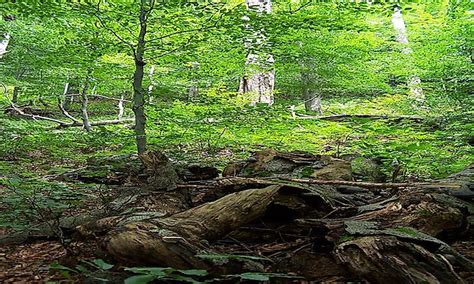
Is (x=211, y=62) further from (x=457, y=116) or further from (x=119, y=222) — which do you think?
(x=119, y=222)

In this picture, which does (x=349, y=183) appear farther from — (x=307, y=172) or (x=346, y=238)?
(x=346, y=238)

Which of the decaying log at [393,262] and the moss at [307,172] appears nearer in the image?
the decaying log at [393,262]

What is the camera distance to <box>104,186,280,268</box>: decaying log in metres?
2.00

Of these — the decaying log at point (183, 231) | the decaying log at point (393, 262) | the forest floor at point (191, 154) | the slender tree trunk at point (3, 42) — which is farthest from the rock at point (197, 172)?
the slender tree trunk at point (3, 42)

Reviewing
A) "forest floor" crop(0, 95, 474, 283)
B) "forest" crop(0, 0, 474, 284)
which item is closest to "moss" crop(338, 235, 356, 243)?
"forest" crop(0, 0, 474, 284)

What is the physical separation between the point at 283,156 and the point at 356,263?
7.57 ft

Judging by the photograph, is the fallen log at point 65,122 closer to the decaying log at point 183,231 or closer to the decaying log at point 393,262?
the decaying log at point 183,231

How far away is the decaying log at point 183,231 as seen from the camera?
6.55 feet

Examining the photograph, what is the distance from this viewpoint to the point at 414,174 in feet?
17.3

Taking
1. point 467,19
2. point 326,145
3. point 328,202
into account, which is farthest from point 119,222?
point 467,19

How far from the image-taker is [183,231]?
→ 7.32 ft

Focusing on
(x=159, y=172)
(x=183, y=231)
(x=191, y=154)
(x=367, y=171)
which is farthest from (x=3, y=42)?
(x=183, y=231)

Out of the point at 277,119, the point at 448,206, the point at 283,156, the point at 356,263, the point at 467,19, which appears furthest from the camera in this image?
the point at 467,19

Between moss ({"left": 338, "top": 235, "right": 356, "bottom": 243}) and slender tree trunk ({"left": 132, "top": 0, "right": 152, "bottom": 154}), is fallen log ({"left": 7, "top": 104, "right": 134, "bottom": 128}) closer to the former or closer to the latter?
slender tree trunk ({"left": 132, "top": 0, "right": 152, "bottom": 154})
